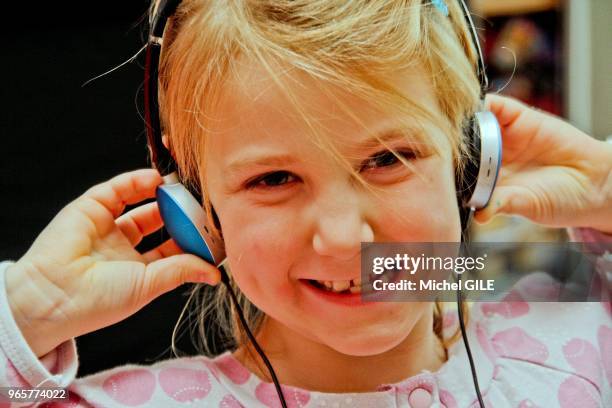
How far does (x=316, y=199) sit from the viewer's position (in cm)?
66

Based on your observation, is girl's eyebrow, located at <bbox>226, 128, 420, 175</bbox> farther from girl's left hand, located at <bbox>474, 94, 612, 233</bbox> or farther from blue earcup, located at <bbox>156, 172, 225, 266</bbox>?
girl's left hand, located at <bbox>474, 94, 612, 233</bbox>

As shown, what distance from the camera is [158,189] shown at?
0.76 m

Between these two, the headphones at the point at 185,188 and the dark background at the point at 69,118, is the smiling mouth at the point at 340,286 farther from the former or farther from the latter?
the dark background at the point at 69,118

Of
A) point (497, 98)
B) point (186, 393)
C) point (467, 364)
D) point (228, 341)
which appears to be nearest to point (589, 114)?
point (497, 98)

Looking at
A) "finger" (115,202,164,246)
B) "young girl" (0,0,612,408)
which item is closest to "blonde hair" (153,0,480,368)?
"young girl" (0,0,612,408)

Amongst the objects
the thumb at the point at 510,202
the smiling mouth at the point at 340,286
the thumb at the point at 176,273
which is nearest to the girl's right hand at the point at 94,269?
the thumb at the point at 176,273

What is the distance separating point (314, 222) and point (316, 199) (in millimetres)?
21

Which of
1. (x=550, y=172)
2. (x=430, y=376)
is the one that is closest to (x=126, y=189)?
(x=430, y=376)

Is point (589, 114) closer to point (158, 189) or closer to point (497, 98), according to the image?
point (497, 98)

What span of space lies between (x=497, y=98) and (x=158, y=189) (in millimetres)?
421

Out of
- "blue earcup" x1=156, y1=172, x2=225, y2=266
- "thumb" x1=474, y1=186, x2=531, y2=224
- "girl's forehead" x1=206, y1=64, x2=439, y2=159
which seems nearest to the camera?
"girl's forehead" x1=206, y1=64, x2=439, y2=159

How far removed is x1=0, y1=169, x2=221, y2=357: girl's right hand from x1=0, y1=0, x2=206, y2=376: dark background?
0.09m

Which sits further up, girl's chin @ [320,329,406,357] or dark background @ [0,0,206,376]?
dark background @ [0,0,206,376]

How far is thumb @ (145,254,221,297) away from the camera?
0.77m
